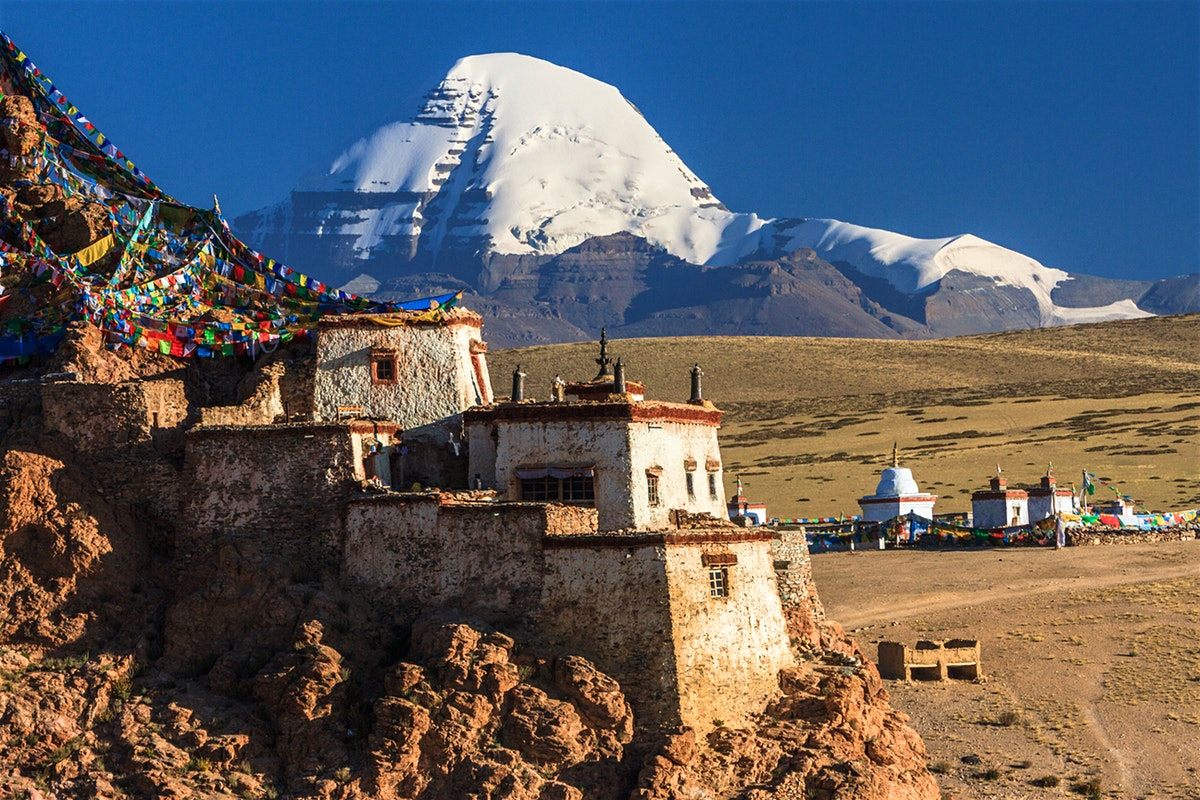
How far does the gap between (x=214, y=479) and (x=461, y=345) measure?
7.66 m

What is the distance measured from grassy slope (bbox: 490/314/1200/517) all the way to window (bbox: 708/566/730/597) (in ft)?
165

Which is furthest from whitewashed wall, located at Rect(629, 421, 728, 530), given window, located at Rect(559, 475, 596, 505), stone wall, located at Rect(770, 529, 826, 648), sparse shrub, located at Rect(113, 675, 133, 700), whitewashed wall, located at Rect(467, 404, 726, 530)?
sparse shrub, located at Rect(113, 675, 133, 700)

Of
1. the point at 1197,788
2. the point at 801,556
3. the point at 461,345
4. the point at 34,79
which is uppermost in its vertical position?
the point at 34,79

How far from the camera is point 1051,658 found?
51.4 metres

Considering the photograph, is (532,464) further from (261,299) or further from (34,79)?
(34,79)

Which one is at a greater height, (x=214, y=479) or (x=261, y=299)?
(x=261, y=299)

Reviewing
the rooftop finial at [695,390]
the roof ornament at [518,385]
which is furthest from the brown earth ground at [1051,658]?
the roof ornament at [518,385]

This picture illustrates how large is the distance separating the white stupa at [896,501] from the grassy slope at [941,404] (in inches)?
355

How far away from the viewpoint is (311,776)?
117 ft

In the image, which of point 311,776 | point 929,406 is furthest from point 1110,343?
point 311,776

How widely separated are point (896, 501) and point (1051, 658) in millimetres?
28024

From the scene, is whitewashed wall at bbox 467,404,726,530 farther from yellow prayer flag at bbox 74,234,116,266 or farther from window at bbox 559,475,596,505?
yellow prayer flag at bbox 74,234,116,266

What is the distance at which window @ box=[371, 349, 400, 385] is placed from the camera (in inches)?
1791

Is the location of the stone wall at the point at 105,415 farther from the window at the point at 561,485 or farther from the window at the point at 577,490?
the window at the point at 577,490
